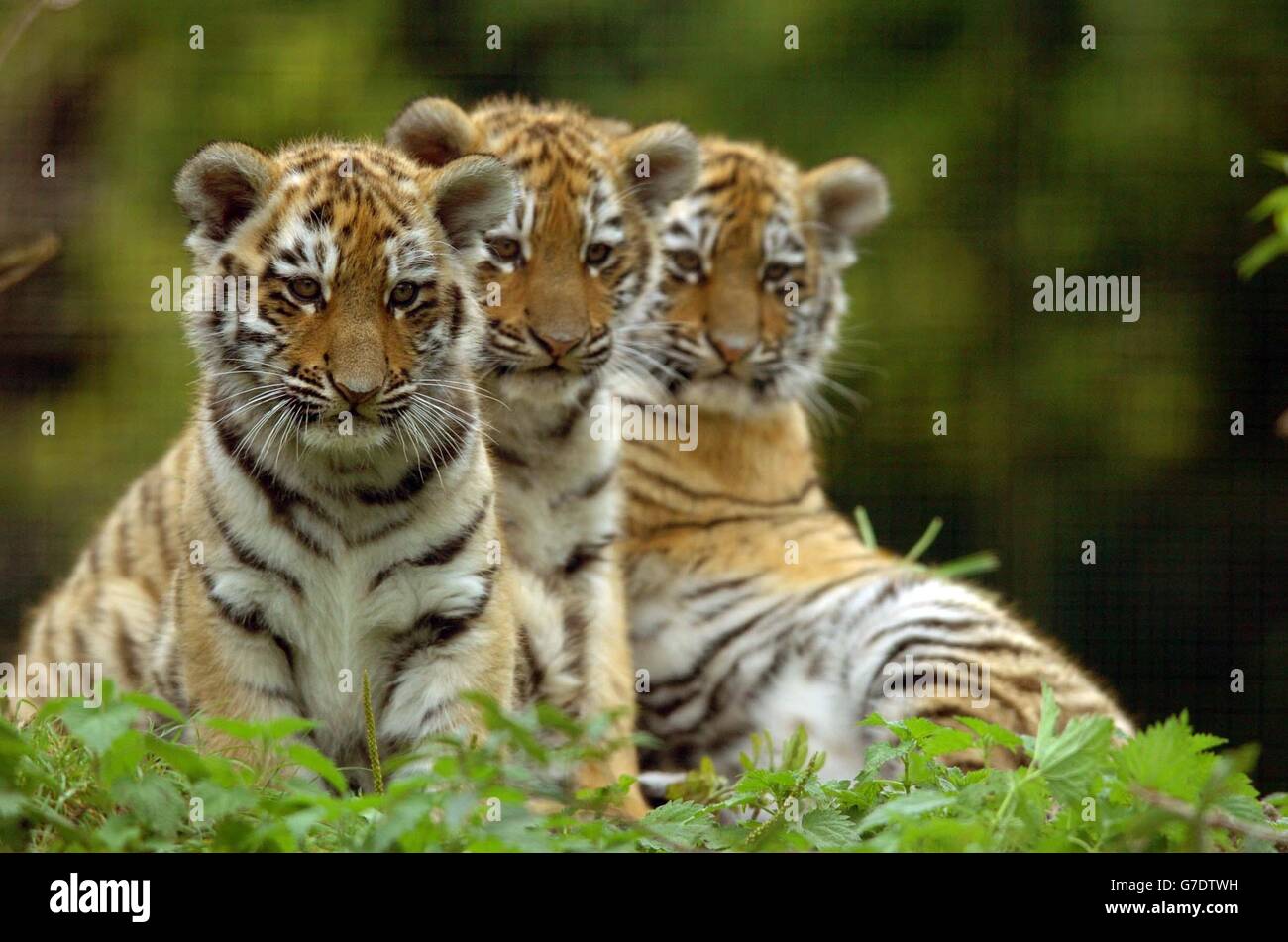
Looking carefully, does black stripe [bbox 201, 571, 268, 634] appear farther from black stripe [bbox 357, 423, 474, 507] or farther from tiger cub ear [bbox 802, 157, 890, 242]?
tiger cub ear [bbox 802, 157, 890, 242]

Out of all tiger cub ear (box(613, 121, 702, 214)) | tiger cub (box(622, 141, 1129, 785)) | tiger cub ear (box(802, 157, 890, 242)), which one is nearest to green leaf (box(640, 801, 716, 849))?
tiger cub (box(622, 141, 1129, 785))

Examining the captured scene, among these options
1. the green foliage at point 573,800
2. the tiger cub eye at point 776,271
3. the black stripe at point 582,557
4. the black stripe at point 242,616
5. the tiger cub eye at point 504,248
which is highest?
the tiger cub eye at point 776,271

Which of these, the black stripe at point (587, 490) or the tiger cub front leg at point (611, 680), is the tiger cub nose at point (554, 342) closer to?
the black stripe at point (587, 490)

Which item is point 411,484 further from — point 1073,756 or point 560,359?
point 1073,756

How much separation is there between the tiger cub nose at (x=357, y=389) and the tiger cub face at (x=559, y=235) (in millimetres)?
873

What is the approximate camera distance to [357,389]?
3.24 metres

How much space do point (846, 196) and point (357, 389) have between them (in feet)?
10.0

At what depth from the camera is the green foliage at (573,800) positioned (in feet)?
7.70

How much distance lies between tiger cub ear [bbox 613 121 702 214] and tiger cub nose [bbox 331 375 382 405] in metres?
1.68

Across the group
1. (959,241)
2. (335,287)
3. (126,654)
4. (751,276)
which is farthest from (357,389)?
(959,241)

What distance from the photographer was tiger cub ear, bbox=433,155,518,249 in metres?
3.66

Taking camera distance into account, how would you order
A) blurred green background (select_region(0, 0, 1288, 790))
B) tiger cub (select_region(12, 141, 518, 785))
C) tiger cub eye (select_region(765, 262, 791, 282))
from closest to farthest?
tiger cub (select_region(12, 141, 518, 785)) < tiger cub eye (select_region(765, 262, 791, 282)) < blurred green background (select_region(0, 0, 1288, 790))

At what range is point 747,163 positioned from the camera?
18.4 ft

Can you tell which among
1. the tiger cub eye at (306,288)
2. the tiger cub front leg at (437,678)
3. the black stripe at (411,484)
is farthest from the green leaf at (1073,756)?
the tiger cub eye at (306,288)
